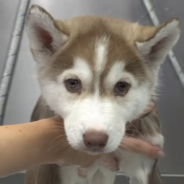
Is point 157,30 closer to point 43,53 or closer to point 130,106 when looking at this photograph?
point 130,106

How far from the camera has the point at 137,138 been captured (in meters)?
1.38

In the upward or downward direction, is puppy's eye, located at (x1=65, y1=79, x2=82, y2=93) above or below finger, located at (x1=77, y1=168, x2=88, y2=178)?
above

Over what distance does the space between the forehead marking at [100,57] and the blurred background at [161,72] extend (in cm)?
88

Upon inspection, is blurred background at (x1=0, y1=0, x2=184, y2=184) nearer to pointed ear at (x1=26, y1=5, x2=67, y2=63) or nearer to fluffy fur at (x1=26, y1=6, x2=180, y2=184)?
fluffy fur at (x1=26, y1=6, x2=180, y2=184)

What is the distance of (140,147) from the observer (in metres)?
1.33

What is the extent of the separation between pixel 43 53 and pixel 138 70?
0.27 m

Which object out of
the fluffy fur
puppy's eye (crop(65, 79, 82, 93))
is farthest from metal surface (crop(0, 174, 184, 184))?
puppy's eye (crop(65, 79, 82, 93))

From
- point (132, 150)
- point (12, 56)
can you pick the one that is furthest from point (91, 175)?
point (12, 56)

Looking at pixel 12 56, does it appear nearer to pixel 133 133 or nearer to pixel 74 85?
pixel 133 133

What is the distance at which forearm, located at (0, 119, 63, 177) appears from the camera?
1123 millimetres

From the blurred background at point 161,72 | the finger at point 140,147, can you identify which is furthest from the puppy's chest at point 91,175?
the blurred background at point 161,72

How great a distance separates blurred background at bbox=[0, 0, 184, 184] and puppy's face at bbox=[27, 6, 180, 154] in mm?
775

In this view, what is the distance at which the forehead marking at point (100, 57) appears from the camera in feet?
3.67

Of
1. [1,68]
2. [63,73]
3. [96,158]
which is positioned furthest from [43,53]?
[1,68]
